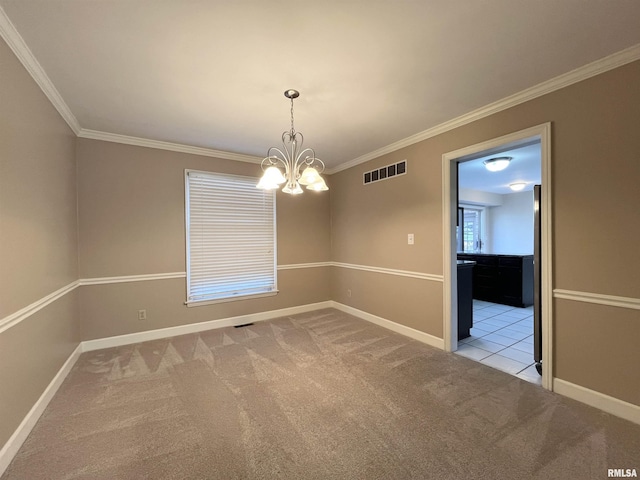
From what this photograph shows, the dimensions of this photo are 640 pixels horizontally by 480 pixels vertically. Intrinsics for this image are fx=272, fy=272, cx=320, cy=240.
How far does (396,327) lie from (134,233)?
3.69 meters

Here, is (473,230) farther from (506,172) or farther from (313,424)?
(313,424)

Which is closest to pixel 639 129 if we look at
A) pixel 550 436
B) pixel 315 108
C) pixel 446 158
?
pixel 446 158

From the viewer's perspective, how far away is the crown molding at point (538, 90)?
6.28 feet

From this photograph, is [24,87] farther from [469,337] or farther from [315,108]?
[469,337]

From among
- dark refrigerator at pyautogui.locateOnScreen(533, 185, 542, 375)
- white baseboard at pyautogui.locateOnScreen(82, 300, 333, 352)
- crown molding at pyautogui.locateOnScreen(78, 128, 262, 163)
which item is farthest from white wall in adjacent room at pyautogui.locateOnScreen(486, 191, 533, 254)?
crown molding at pyautogui.locateOnScreen(78, 128, 262, 163)

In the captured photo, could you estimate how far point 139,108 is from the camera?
2.66 meters

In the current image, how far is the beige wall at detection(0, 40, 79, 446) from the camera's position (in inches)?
65.1

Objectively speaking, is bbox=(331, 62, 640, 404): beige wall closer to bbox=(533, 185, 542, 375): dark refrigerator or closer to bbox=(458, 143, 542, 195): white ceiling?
bbox=(533, 185, 542, 375): dark refrigerator

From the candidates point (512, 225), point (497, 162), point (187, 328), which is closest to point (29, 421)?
point (187, 328)

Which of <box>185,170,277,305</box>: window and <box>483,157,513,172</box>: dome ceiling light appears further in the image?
<box>483,157,513,172</box>: dome ceiling light

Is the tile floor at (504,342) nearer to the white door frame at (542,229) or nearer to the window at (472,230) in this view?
the white door frame at (542,229)

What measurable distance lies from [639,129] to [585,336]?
156cm

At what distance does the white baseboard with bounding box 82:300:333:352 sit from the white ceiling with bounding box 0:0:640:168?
8.39 ft

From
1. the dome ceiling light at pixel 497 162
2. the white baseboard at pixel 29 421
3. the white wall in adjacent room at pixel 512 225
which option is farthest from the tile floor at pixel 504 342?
the white baseboard at pixel 29 421
